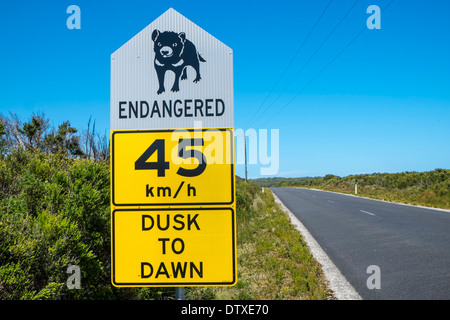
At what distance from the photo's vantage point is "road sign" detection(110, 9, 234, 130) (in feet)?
6.41

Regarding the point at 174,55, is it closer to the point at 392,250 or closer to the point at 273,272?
the point at 273,272

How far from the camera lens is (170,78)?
6.48ft

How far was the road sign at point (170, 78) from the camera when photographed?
1.95 m

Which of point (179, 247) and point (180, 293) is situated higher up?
point (179, 247)

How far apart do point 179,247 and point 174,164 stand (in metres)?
0.46

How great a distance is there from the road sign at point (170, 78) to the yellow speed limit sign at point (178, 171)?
107 millimetres

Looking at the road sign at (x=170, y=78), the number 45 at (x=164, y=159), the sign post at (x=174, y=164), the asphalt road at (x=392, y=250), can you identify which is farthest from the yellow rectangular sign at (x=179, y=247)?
the asphalt road at (x=392, y=250)

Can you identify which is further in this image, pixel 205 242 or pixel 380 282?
pixel 380 282

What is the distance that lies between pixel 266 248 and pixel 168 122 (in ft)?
21.8

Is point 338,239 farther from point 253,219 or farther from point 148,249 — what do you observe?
point 148,249

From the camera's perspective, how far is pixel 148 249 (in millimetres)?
1874

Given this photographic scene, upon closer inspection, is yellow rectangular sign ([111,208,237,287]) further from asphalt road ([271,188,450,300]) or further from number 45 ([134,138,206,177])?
asphalt road ([271,188,450,300])

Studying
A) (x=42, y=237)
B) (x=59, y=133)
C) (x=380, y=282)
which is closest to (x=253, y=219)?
(x=380, y=282)

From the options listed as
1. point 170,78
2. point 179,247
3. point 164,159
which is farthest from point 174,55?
point 179,247
